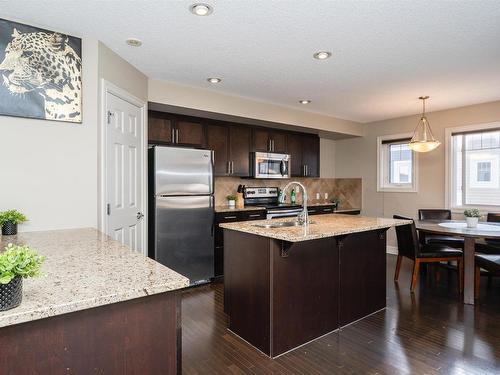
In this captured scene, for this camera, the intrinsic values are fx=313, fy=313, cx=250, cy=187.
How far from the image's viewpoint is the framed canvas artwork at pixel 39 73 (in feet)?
7.23

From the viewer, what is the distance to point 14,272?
2.95 feet

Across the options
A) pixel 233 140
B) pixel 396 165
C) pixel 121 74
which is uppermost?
pixel 121 74

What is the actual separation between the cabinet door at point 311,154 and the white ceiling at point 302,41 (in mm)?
1674

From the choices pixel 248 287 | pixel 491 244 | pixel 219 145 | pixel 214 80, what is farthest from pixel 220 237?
pixel 491 244

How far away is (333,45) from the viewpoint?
265cm

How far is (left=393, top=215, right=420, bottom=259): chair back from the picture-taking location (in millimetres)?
3564

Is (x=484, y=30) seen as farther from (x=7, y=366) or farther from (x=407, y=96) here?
(x=7, y=366)

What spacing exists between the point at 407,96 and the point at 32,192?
14.2ft

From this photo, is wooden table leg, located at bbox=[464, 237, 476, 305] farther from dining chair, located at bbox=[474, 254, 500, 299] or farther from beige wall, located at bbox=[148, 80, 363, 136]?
beige wall, located at bbox=[148, 80, 363, 136]

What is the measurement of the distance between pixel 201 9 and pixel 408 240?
3253 millimetres

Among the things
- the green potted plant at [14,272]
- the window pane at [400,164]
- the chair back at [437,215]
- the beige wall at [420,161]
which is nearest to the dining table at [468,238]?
the chair back at [437,215]

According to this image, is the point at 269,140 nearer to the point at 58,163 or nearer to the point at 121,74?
the point at 121,74

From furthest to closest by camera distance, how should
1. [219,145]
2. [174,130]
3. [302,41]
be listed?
1. [219,145]
2. [174,130]
3. [302,41]

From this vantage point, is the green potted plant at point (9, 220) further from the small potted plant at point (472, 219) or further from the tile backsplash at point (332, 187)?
the small potted plant at point (472, 219)
